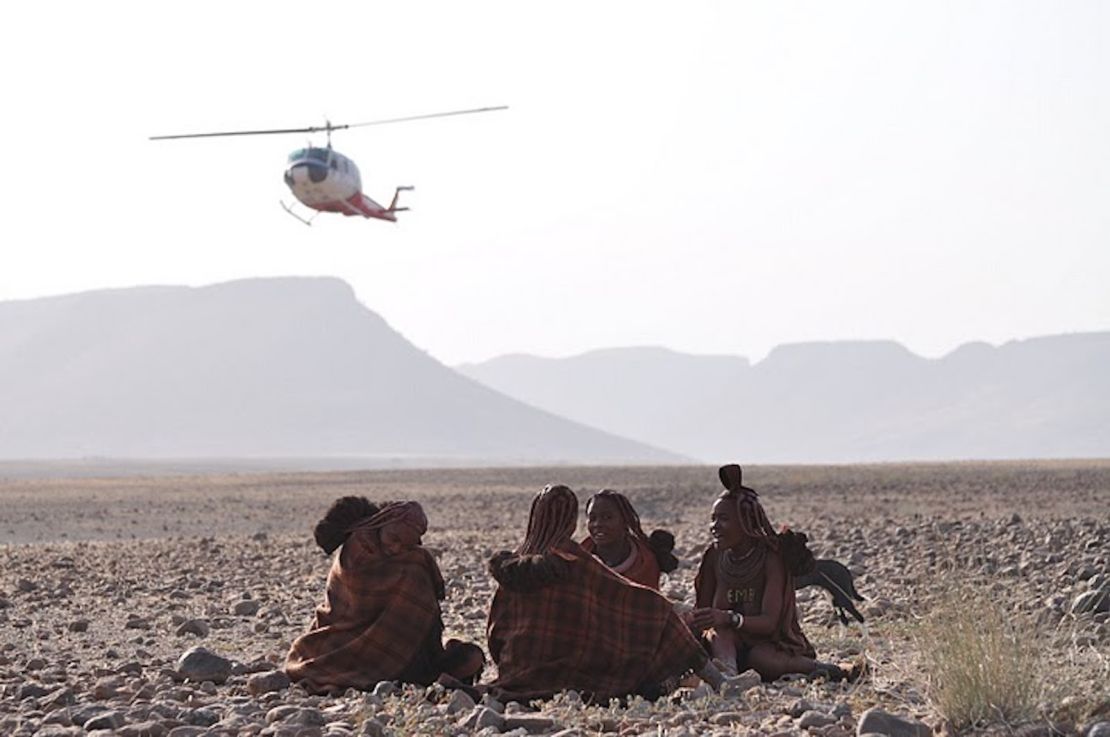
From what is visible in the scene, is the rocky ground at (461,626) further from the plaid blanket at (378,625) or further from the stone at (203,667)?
the plaid blanket at (378,625)

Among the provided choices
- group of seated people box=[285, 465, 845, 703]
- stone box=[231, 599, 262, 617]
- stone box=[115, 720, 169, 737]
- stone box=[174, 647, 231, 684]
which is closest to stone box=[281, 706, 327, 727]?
stone box=[115, 720, 169, 737]

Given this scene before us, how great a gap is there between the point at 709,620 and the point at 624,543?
733mm

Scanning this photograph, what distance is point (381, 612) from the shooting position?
30.1 feet

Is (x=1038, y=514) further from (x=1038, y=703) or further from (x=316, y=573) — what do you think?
(x=1038, y=703)

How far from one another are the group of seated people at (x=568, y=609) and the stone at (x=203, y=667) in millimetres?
580

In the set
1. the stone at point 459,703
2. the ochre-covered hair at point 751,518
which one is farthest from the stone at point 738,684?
the stone at point 459,703

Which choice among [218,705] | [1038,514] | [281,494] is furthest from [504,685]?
[281,494]

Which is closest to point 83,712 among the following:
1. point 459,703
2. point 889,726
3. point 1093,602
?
point 459,703

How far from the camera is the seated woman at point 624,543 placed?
372 inches

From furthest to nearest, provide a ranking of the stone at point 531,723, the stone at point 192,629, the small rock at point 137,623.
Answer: the small rock at point 137,623 < the stone at point 192,629 < the stone at point 531,723

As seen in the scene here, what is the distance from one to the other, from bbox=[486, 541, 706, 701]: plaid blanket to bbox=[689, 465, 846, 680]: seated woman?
1.61 ft

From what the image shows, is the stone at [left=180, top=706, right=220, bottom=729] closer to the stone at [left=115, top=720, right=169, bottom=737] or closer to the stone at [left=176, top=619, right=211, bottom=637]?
the stone at [left=115, top=720, right=169, bottom=737]

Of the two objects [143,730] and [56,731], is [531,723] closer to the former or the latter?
[143,730]

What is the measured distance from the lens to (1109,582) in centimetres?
1189
